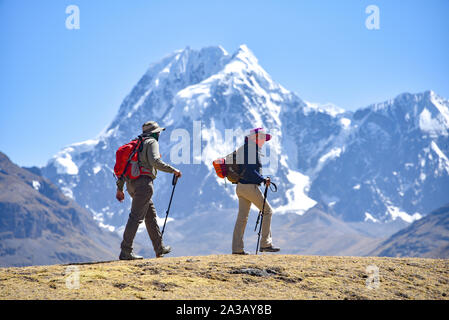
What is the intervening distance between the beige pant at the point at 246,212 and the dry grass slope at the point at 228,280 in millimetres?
1928

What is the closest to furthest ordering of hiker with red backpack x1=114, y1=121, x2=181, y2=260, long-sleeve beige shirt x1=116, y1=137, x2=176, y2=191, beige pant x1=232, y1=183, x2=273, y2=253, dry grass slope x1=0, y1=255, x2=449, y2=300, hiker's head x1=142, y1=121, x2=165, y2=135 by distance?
dry grass slope x1=0, y1=255, x2=449, y2=300 → long-sleeve beige shirt x1=116, y1=137, x2=176, y2=191 → hiker with red backpack x1=114, y1=121, x2=181, y2=260 → hiker's head x1=142, y1=121, x2=165, y2=135 → beige pant x1=232, y1=183, x2=273, y2=253

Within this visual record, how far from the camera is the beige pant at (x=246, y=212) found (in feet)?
53.3

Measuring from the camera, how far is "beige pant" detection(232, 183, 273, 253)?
16250mm

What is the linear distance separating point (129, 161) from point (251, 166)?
314cm

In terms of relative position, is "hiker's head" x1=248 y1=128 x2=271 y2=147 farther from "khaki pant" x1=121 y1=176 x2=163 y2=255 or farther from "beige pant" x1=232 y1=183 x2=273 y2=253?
"khaki pant" x1=121 y1=176 x2=163 y2=255

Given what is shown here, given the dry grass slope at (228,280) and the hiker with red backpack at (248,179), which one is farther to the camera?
the hiker with red backpack at (248,179)

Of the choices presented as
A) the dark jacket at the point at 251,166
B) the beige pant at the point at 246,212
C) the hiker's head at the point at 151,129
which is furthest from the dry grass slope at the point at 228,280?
the hiker's head at the point at 151,129

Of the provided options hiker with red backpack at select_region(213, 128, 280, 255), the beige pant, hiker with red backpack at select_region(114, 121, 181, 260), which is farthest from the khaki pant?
the beige pant

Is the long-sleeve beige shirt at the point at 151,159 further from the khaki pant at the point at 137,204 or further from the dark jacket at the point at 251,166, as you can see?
the dark jacket at the point at 251,166

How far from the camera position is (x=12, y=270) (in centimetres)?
1326

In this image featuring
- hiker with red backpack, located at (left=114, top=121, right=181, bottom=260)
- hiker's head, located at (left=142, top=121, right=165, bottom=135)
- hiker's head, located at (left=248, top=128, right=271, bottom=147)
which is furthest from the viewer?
hiker's head, located at (left=248, top=128, right=271, bottom=147)

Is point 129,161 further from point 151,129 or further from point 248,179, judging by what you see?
point 248,179
